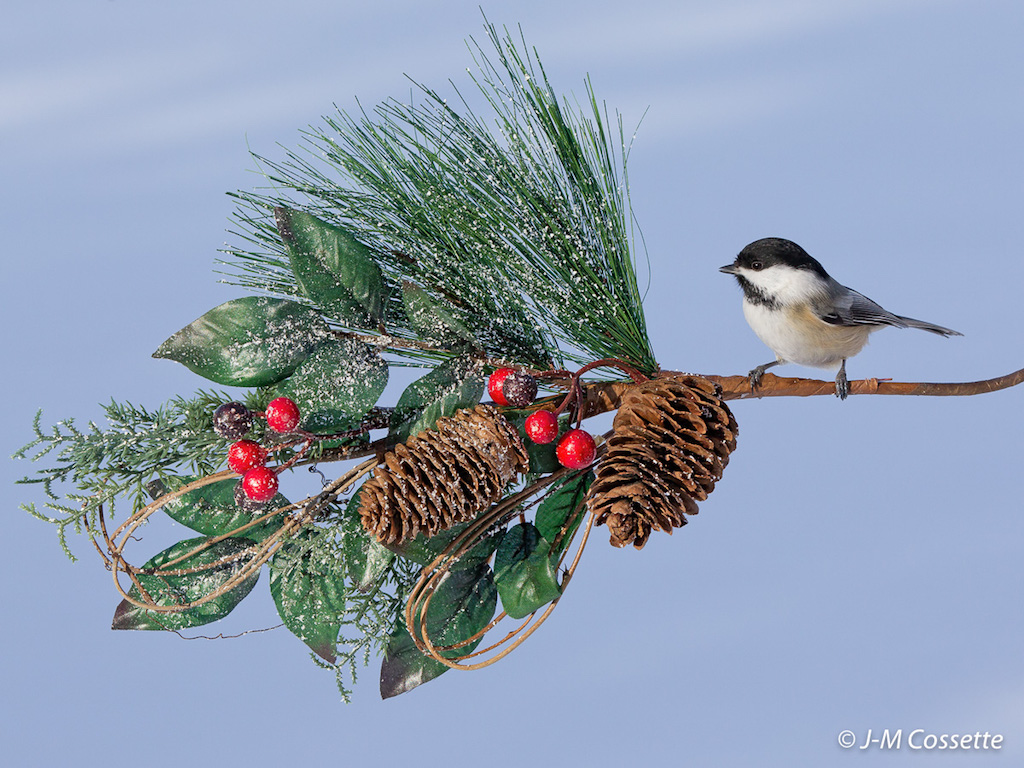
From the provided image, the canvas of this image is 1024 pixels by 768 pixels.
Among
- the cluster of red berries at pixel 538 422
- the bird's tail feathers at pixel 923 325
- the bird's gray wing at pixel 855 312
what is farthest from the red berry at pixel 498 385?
the bird's tail feathers at pixel 923 325

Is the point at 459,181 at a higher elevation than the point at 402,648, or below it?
higher

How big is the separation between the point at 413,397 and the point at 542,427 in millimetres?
198

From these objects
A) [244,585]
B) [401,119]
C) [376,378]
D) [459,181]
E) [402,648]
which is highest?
[401,119]

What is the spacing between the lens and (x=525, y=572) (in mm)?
1292

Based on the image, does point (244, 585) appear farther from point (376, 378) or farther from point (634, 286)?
point (634, 286)

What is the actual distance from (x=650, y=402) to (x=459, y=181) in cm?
41

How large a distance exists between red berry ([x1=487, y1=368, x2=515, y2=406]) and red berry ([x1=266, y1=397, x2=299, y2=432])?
10.1 inches

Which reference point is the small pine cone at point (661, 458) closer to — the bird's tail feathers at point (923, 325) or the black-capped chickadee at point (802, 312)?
the black-capped chickadee at point (802, 312)

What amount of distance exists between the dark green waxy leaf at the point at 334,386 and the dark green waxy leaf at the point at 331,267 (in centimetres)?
6

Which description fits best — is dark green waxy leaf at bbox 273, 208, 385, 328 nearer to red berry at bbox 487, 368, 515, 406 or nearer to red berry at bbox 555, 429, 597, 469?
red berry at bbox 487, 368, 515, 406

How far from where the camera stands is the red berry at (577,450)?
48.4 inches

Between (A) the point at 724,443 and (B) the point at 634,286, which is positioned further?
(B) the point at 634,286

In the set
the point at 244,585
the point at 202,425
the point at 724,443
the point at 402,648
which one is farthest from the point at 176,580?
the point at 724,443

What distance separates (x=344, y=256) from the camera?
4.17ft
